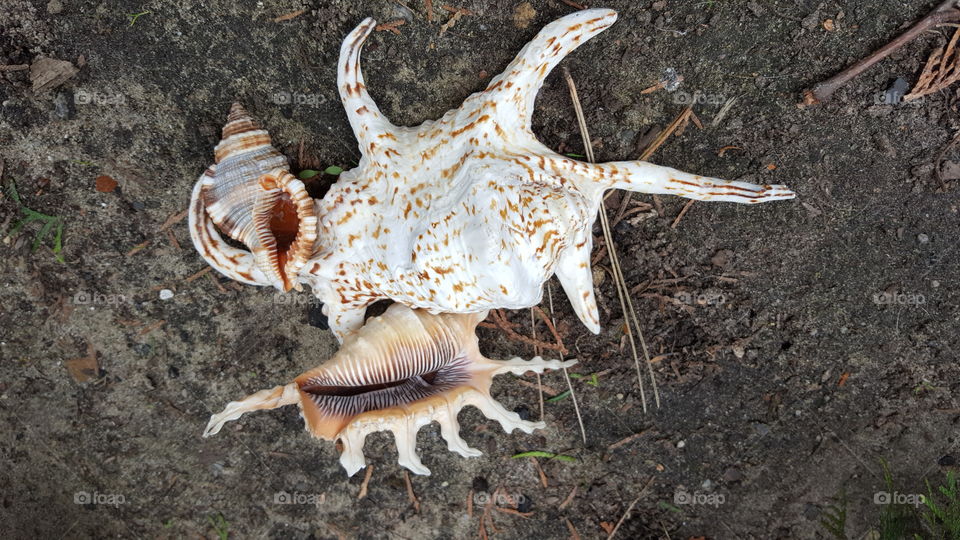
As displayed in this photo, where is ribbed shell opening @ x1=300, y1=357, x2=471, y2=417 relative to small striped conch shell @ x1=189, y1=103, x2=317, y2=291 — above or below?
below

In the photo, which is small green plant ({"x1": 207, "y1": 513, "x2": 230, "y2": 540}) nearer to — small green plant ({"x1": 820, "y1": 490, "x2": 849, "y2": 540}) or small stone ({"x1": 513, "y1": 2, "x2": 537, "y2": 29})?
small stone ({"x1": 513, "y1": 2, "x2": 537, "y2": 29})

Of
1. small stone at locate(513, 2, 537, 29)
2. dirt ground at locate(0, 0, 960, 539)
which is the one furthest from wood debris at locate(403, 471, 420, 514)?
small stone at locate(513, 2, 537, 29)

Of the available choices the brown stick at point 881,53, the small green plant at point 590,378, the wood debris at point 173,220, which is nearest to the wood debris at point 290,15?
the wood debris at point 173,220

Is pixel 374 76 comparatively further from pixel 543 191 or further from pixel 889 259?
pixel 889 259

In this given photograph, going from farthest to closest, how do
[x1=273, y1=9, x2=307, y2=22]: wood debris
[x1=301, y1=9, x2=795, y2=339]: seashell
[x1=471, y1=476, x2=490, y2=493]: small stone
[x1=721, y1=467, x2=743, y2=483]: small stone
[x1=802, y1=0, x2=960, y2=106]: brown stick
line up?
[x1=471, y1=476, x2=490, y2=493]: small stone → [x1=721, y1=467, x2=743, y2=483]: small stone → [x1=273, y1=9, x2=307, y2=22]: wood debris → [x1=802, y1=0, x2=960, y2=106]: brown stick → [x1=301, y1=9, x2=795, y2=339]: seashell

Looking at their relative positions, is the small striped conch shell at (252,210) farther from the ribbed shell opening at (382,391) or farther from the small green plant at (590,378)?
the small green plant at (590,378)

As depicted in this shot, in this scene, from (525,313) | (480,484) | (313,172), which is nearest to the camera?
(313,172)

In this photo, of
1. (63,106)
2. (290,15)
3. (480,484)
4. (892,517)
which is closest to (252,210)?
(290,15)

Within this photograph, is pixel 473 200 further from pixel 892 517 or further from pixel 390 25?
pixel 892 517
